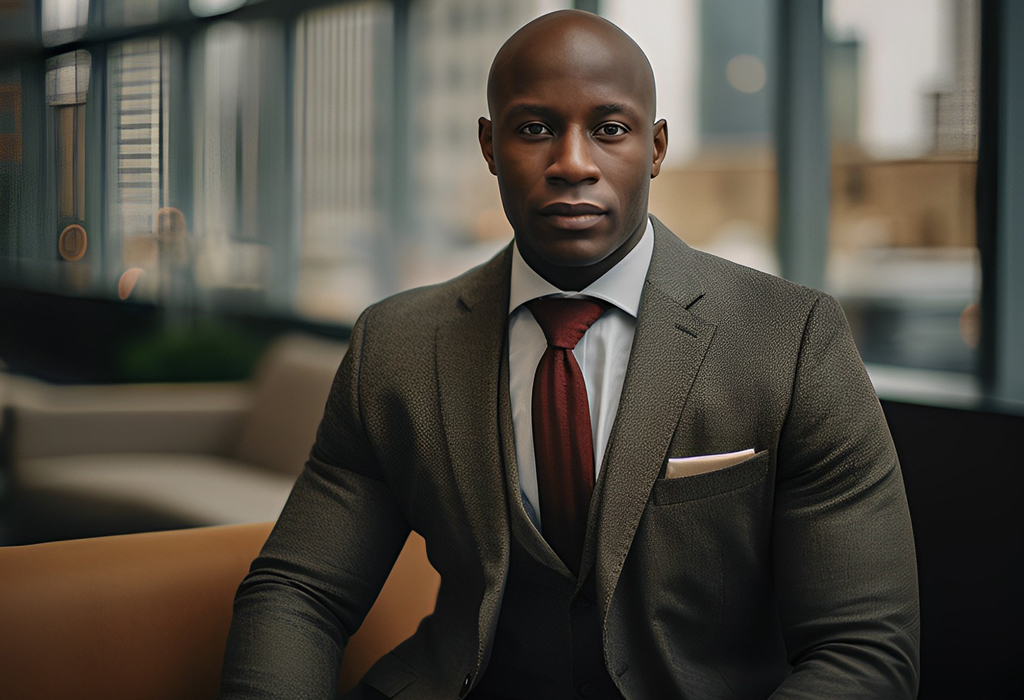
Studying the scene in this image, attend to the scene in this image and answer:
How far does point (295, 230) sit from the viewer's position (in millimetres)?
2236

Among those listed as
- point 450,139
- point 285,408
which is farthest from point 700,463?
point 450,139

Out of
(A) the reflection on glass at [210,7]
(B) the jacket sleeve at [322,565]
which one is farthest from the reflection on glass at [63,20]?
(B) the jacket sleeve at [322,565]

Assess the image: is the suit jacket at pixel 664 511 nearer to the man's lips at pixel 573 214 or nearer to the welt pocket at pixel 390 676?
the welt pocket at pixel 390 676

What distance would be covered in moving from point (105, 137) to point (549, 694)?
53.8 inches

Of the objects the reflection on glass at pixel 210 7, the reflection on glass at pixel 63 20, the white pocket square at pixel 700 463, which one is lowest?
the white pocket square at pixel 700 463

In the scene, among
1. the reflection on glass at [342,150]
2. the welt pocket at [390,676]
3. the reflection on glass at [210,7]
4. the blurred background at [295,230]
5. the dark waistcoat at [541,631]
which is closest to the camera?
the dark waistcoat at [541,631]

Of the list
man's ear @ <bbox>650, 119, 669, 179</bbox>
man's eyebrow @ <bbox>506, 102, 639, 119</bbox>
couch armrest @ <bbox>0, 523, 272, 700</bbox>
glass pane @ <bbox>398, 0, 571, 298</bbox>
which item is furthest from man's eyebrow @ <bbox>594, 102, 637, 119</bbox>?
glass pane @ <bbox>398, 0, 571, 298</bbox>

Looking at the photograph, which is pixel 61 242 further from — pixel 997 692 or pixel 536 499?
pixel 997 692

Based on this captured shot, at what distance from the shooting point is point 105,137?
79.0 inches

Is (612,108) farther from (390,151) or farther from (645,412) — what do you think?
(390,151)

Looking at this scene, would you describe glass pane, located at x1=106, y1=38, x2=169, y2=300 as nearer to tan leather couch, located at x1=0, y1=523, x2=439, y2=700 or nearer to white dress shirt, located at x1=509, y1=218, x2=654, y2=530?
tan leather couch, located at x1=0, y1=523, x2=439, y2=700

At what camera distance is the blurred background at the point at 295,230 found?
1.93 metres

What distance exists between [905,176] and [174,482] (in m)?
2.07

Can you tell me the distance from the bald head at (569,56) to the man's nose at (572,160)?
0.24 feet
